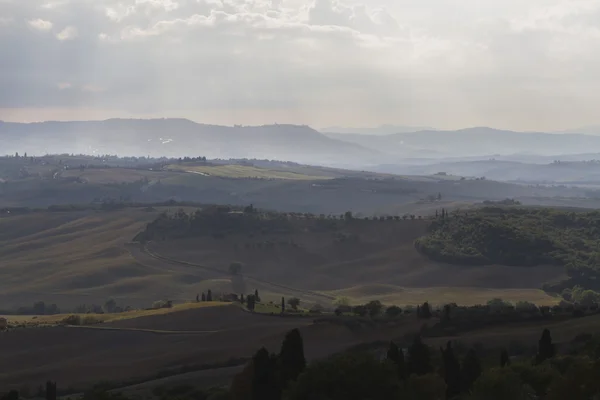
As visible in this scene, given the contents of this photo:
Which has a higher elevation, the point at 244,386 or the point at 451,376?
the point at 451,376

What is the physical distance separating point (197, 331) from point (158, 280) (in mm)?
53646

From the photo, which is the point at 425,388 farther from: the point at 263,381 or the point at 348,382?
the point at 263,381

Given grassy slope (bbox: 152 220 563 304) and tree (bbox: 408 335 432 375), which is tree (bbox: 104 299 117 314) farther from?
tree (bbox: 408 335 432 375)

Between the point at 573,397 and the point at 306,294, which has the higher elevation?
the point at 573,397

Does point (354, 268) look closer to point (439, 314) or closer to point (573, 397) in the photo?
point (439, 314)

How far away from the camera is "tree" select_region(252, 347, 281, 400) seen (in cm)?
4134

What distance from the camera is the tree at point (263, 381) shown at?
41.3 metres

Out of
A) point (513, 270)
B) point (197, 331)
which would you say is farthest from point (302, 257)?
point (197, 331)

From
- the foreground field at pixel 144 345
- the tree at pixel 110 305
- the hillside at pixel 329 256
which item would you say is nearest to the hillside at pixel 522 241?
the hillside at pixel 329 256

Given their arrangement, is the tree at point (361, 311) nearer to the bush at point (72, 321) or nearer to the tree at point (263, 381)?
the bush at point (72, 321)

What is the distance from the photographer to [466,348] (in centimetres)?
6706

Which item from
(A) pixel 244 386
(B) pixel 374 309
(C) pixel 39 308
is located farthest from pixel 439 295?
(A) pixel 244 386

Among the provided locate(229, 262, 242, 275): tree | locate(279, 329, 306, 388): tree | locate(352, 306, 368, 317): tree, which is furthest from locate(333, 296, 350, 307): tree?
locate(279, 329, 306, 388): tree

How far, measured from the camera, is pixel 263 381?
41469 mm
